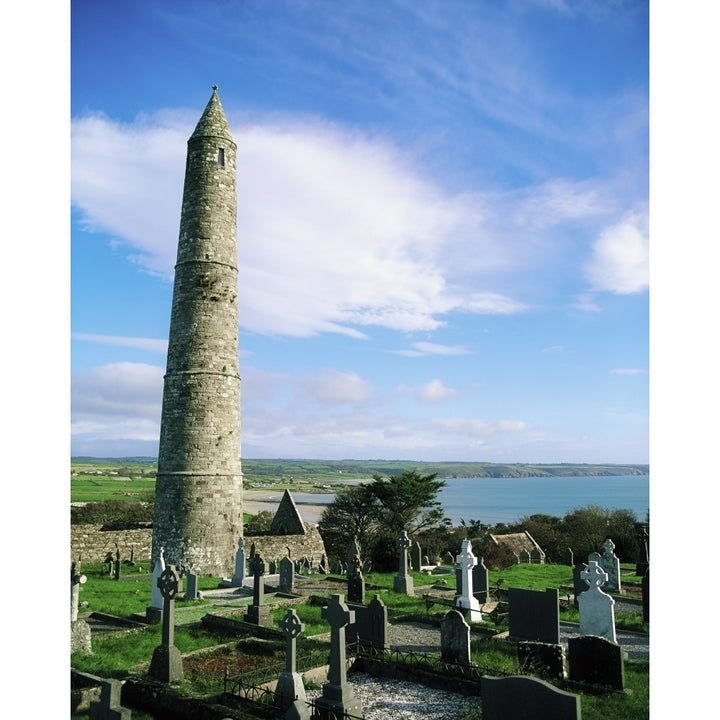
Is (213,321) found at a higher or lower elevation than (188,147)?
lower

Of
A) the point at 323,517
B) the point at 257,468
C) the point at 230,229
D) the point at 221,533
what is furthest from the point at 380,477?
the point at 257,468

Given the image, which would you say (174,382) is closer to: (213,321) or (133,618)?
(213,321)

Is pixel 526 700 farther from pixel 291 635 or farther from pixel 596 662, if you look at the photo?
pixel 291 635

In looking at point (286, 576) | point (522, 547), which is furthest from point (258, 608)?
point (522, 547)

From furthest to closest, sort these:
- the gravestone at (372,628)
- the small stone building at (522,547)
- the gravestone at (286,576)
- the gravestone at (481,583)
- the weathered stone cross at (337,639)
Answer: the small stone building at (522,547) → the gravestone at (286,576) → the gravestone at (481,583) → the gravestone at (372,628) → the weathered stone cross at (337,639)

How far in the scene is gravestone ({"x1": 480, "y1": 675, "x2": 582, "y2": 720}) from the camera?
5.24 m

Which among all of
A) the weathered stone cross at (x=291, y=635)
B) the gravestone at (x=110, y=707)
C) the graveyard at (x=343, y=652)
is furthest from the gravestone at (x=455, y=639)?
the gravestone at (x=110, y=707)

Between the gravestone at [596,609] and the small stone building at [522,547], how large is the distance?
15.0 meters

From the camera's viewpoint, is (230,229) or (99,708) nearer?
(99,708)

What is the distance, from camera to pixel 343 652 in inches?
277

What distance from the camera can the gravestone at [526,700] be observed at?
5242 millimetres

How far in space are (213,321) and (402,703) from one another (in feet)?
42.4

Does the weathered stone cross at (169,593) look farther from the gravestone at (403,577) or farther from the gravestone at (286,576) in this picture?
the gravestone at (403,577)

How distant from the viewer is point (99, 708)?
5777mm
